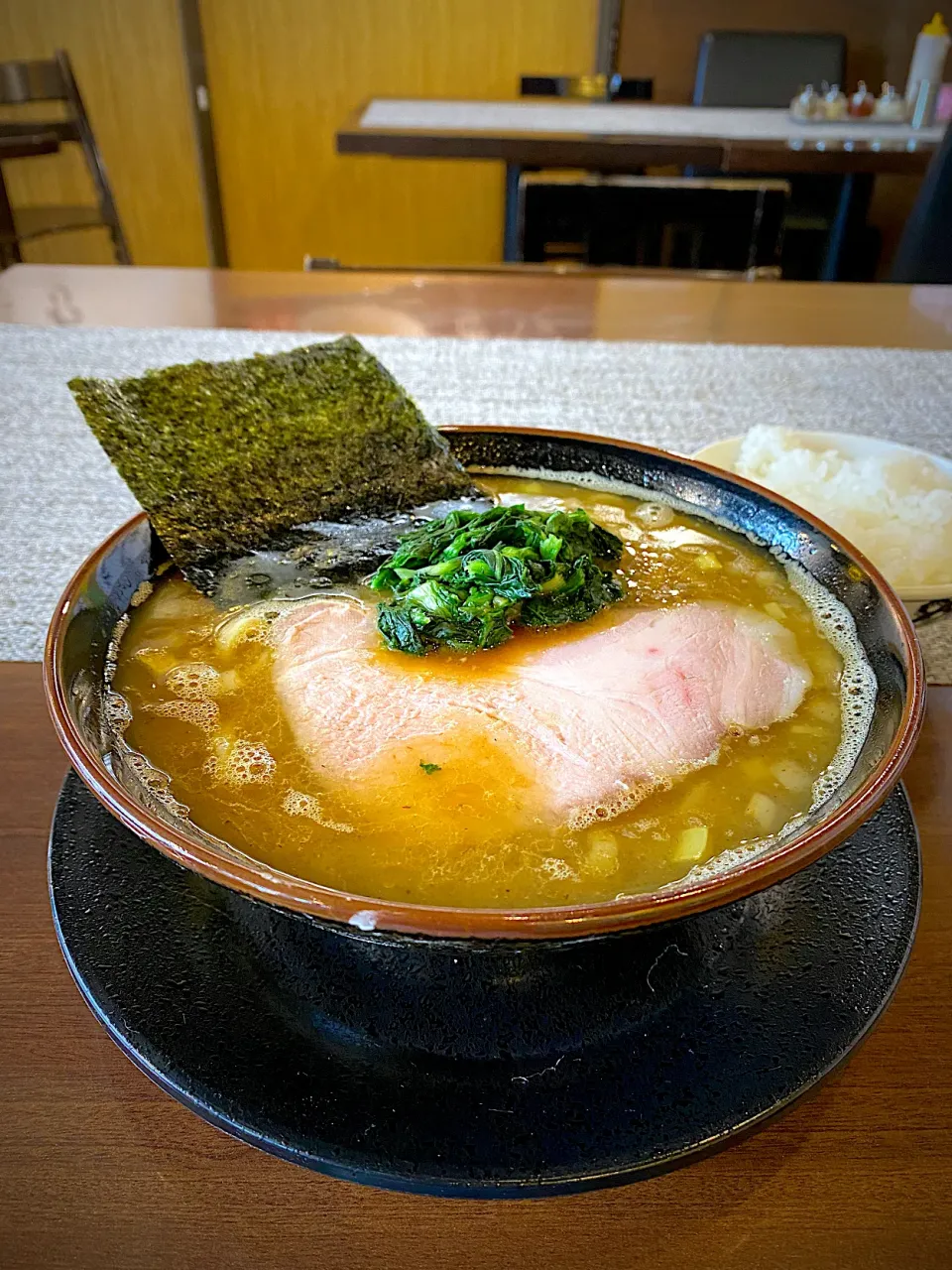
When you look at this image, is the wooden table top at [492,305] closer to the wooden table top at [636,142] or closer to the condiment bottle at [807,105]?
the wooden table top at [636,142]

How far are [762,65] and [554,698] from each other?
5729mm

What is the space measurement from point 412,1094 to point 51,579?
951 millimetres

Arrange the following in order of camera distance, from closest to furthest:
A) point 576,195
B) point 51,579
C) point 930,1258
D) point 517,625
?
1. point 930,1258
2. point 517,625
3. point 51,579
4. point 576,195

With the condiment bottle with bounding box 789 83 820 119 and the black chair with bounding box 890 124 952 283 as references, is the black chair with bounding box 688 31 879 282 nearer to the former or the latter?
the condiment bottle with bounding box 789 83 820 119

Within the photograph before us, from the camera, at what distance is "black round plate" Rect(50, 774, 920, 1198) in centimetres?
68

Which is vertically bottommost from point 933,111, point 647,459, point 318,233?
point 318,233

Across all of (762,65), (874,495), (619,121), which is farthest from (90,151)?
(762,65)

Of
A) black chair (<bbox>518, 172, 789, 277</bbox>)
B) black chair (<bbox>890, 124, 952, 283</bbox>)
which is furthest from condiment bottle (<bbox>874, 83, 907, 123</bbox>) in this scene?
black chair (<bbox>518, 172, 789, 277</bbox>)

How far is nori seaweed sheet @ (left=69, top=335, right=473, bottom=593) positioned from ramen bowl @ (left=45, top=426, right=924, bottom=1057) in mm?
82

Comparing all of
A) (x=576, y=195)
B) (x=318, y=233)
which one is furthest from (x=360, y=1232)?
(x=318, y=233)

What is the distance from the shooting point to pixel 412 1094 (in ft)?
2.36

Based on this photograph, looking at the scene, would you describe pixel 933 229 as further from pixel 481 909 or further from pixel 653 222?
pixel 481 909

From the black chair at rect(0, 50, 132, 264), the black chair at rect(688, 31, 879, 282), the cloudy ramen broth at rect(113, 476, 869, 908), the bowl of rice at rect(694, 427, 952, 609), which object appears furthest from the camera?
the black chair at rect(688, 31, 879, 282)

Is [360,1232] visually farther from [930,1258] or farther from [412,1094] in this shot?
[930,1258]
